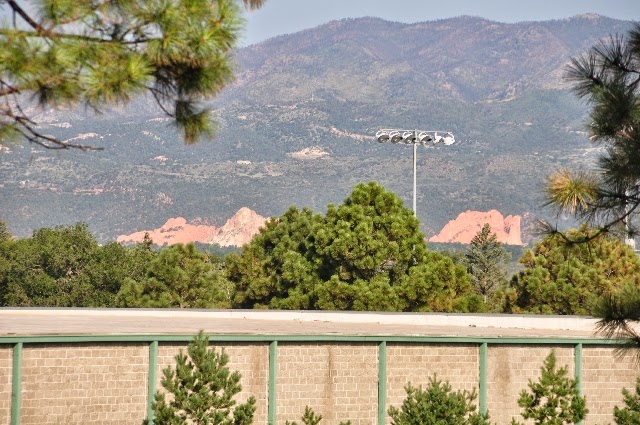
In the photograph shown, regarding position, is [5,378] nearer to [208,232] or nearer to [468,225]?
[208,232]

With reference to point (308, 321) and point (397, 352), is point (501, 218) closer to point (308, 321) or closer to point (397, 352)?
point (308, 321)

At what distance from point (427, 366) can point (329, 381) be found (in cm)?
177

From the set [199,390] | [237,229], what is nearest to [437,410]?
[199,390]

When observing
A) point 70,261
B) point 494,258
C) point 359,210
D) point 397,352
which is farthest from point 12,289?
point 397,352

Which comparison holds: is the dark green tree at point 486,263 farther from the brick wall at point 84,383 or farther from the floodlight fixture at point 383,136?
the brick wall at point 84,383

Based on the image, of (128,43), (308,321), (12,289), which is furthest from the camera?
(12,289)

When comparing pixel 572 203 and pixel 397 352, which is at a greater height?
pixel 572 203

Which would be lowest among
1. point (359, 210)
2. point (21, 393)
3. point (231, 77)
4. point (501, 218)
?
point (21, 393)

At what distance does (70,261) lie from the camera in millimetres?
69562

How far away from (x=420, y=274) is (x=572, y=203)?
117ft

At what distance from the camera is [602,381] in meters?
22.4

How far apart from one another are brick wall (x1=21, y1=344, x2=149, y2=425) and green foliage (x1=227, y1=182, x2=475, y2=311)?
2845 centimetres

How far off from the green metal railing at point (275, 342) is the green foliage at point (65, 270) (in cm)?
4566

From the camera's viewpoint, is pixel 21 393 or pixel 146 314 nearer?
pixel 21 393
